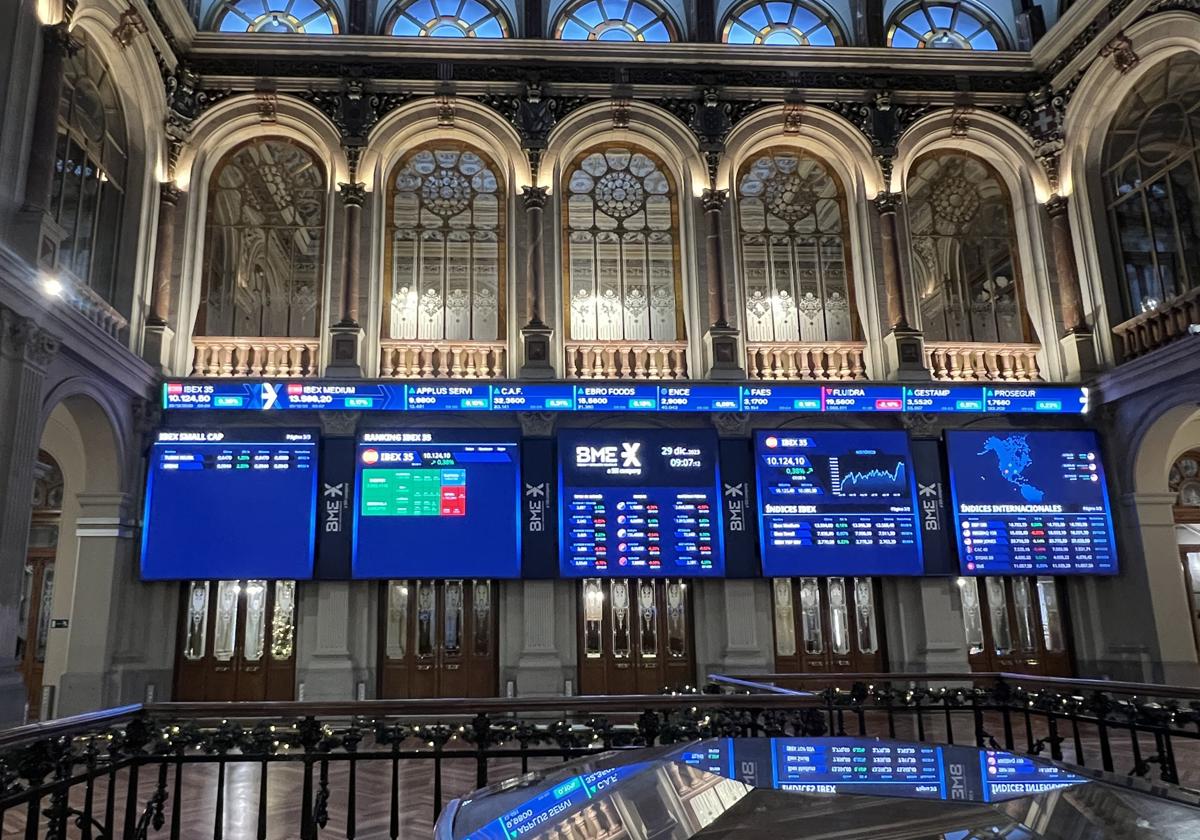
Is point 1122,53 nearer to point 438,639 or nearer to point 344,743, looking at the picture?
point 438,639

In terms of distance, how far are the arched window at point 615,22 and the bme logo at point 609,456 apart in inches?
268

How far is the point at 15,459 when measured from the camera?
8398mm

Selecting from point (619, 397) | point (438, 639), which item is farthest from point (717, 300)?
point (438, 639)

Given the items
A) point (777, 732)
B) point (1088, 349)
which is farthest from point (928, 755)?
point (1088, 349)

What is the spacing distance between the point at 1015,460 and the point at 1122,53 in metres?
6.02

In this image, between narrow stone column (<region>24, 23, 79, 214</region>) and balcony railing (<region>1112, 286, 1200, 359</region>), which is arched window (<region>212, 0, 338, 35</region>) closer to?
narrow stone column (<region>24, 23, 79, 214</region>)

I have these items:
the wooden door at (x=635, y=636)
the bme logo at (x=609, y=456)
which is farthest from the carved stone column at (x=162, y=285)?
the wooden door at (x=635, y=636)

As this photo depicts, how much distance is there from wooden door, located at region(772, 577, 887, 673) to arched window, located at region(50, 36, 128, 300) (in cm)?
1023

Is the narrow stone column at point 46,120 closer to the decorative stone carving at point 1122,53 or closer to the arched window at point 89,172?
the arched window at point 89,172

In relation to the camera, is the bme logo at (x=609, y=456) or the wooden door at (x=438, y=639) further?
the bme logo at (x=609, y=456)

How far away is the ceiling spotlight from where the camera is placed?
8555 millimetres

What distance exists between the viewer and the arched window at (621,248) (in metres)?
12.9

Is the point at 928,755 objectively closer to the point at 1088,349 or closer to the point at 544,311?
the point at 544,311

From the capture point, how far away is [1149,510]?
39.0 feet
